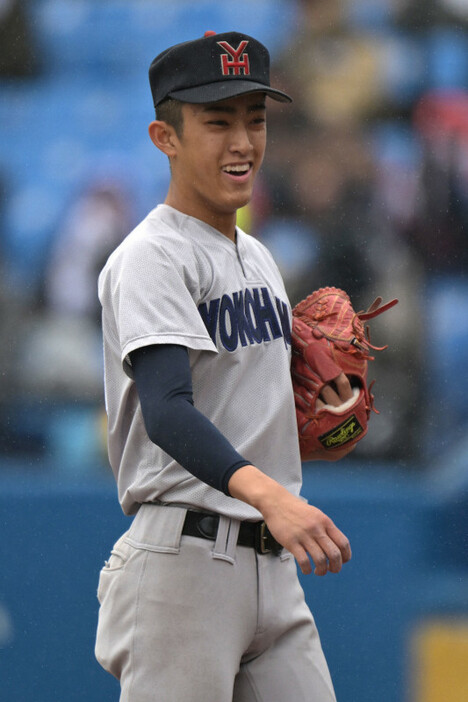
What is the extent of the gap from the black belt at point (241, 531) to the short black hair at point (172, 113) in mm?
738

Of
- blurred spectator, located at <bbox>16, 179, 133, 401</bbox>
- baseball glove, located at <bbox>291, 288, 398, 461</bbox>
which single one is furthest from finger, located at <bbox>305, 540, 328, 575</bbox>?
blurred spectator, located at <bbox>16, 179, 133, 401</bbox>

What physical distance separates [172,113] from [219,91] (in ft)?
0.45

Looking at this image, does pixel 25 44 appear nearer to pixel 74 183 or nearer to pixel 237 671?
pixel 74 183

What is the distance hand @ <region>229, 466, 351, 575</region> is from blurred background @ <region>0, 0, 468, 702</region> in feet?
7.14

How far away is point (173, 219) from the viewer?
2.15m

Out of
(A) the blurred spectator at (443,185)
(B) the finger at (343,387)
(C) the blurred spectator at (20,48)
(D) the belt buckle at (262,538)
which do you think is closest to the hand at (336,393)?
(B) the finger at (343,387)

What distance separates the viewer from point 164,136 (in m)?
2.20

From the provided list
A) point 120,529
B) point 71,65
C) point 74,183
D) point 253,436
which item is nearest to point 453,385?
point 120,529

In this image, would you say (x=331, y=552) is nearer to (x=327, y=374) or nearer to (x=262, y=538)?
(x=262, y=538)

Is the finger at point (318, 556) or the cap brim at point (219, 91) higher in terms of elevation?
the cap brim at point (219, 91)

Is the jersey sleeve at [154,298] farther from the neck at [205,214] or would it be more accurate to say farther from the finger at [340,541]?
the finger at [340,541]

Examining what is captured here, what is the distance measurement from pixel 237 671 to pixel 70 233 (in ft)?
7.70

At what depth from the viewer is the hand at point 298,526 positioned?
5.36 feet

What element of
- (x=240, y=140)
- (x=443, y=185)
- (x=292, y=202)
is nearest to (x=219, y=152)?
(x=240, y=140)
